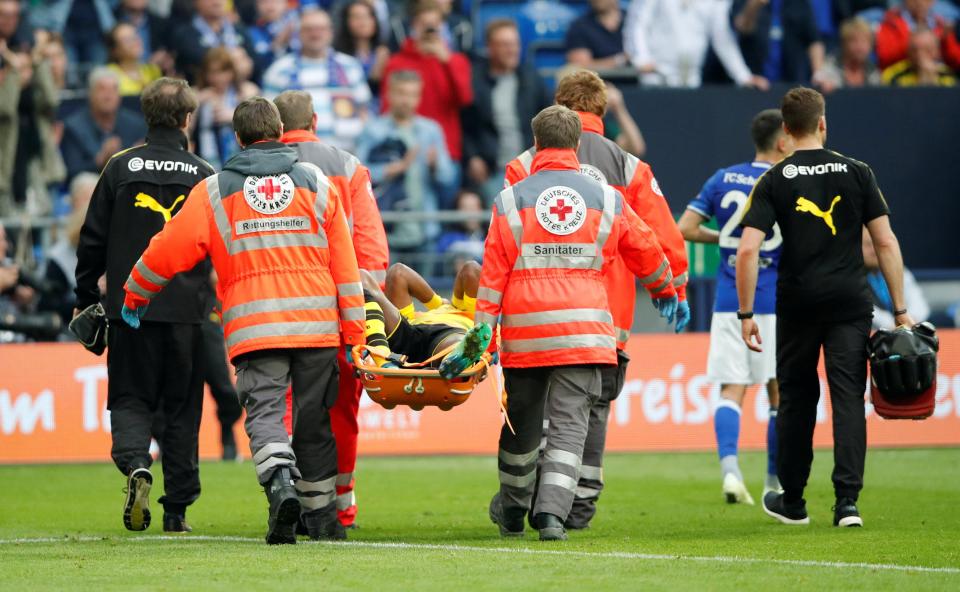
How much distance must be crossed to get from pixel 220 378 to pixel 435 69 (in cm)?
537

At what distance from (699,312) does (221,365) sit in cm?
494

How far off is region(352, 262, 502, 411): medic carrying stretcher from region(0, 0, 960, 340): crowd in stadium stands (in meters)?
6.91

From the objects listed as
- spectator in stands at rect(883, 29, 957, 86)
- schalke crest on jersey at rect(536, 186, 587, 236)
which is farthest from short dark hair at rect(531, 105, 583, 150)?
spectator in stands at rect(883, 29, 957, 86)

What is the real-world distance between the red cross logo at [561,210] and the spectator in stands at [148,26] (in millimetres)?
10482

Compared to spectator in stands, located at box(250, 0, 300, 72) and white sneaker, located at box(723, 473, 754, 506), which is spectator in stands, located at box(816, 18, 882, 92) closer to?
spectator in stands, located at box(250, 0, 300, 72)

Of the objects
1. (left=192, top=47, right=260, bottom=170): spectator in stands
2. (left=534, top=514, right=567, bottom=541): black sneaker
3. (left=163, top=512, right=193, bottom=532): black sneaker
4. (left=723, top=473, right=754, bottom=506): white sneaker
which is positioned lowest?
(left=723, top=473, right=754, bottom=506): white sneaker

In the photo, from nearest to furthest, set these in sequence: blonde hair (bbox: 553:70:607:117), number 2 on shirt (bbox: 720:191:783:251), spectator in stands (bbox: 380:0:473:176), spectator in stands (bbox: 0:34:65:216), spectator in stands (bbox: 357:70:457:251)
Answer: blonde hair (bbox: 553:70:607:117), number 2 on shirt (bbox: 720:191:783:251), spectator in stands (bbox: 0:34:65:216), spectator in stands (bbox: 357:70:457:251), spectator in stands (bbox: 380:0:473:176)

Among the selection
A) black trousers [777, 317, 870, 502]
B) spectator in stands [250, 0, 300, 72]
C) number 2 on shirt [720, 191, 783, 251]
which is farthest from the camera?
spectator in stands [250, 0, 300, 72]

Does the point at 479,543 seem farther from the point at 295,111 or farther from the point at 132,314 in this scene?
the point at 295,111

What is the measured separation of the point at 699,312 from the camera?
16484 millimetres

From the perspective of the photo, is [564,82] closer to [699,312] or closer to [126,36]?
[699,312]

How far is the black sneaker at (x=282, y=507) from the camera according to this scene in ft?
26.8

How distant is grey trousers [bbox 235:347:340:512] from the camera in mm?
8398

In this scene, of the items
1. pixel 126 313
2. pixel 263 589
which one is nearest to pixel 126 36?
pixel 126 313
